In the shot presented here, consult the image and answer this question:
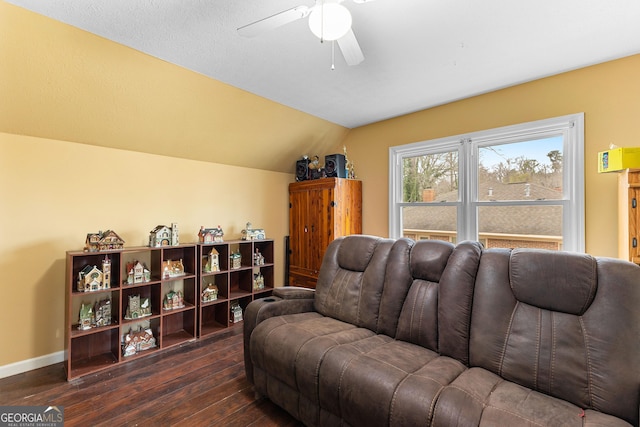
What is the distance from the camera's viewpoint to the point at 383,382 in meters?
1.34

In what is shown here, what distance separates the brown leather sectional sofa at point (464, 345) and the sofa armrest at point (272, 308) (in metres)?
0.02

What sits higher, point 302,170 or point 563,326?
point 302,170

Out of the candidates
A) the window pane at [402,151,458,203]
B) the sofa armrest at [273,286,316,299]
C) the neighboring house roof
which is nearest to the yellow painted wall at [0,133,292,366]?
the sofa armrest at [273,286,316,299]

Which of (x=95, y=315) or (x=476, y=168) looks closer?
(x=95, y=315)

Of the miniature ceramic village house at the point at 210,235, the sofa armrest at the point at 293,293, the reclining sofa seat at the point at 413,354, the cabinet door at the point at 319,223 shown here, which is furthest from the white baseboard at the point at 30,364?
the cabinet door at the point at 319,223

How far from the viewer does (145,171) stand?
2.91 metres

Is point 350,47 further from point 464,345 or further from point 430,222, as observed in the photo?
point 430,222

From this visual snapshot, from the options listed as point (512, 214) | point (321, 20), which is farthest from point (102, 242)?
point (512, 214)

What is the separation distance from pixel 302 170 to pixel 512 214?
2.57 meters

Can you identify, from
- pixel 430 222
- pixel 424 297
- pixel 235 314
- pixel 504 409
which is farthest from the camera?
pixel 430 222

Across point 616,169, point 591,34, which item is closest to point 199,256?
point 616,169

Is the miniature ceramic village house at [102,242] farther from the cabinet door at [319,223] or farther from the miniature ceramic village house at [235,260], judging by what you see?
the cabinet door at [319,223]

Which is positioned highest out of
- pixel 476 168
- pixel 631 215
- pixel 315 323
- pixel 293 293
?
pixel 476 168

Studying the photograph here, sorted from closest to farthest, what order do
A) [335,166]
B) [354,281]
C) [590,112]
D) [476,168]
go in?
[354,281] → [590,112] → [476,168] → [335,166]
